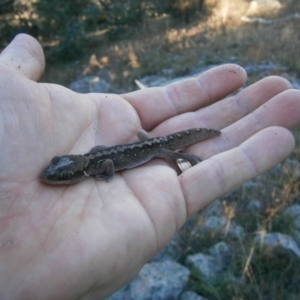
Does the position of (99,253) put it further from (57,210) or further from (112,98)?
(112,98)

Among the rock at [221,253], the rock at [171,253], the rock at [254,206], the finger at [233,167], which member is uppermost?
the finger at [233,167]

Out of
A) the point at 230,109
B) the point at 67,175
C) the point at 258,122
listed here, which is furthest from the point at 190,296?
Result: the point at 230,109

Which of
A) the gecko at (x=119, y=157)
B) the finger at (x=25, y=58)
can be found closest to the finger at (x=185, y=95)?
the gecko at (x=119, y=157)

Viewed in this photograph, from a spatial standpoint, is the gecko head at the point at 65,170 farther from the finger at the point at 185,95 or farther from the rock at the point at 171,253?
the rock at the point at 171,253

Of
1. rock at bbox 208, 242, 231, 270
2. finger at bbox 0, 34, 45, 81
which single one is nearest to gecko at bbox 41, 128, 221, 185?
finger at bbox 0, 34, 45, 81

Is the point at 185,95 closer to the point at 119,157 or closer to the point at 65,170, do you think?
the point at 119,157
